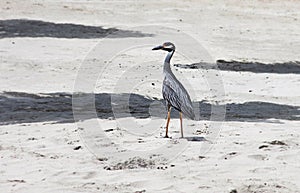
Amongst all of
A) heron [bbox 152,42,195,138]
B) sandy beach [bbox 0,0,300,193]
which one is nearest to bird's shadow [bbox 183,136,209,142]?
sandy beach [bbox 0,0,300,193]

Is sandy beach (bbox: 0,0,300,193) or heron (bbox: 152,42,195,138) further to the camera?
heron (bbox: 152,42,195,138)

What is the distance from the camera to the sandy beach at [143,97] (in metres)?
8.99

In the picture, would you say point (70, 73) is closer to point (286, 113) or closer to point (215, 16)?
point (286, 113)

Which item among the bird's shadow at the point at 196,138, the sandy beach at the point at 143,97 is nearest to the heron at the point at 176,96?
the bird's shadow at the point at 196,138

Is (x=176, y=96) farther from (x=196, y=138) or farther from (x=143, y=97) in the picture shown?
(x=143, y=97)

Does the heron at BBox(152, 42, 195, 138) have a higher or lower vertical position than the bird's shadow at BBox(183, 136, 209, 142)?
higher

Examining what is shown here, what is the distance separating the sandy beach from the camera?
29.5 feet

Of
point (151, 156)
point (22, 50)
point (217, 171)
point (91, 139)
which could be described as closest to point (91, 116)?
point (91, 139)

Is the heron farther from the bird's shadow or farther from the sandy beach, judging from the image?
the sandy beach

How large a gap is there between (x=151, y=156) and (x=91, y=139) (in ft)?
3.63

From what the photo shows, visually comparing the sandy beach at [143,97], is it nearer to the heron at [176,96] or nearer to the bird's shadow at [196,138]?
the bird's shadow at [196,138]

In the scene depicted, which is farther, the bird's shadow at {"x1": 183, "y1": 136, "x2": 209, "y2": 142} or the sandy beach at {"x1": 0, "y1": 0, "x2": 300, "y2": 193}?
the bird's shadow at {"x1": 183, "y1": 136, "x2": 209, "y2": 142}

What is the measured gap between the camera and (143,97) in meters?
14.6

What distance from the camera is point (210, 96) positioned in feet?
49.4
